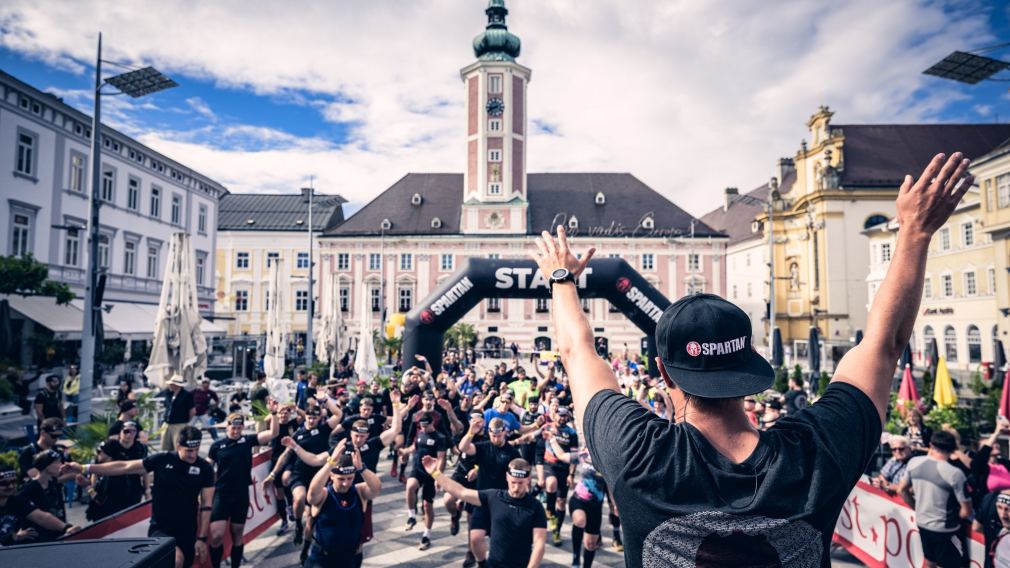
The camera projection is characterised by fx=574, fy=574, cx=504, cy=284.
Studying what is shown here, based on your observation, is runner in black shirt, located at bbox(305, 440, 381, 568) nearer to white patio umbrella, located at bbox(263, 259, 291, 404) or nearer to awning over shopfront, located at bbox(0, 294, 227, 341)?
white patio umbrella, located at bbox(263, 259, 291, 404)

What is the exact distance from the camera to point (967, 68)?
35.8 feet

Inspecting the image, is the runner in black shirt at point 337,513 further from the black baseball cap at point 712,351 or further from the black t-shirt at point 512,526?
the black baseball cap at point 712,351

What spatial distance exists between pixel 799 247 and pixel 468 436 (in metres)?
50.5

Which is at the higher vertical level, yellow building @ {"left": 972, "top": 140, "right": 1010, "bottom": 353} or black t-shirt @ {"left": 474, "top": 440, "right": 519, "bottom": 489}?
yellow building @ {"left": 972, "top": 140, "right": 1010, "bottom": 353}

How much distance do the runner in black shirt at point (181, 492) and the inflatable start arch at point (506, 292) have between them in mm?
9432

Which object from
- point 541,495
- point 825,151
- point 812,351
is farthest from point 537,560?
point 825,151

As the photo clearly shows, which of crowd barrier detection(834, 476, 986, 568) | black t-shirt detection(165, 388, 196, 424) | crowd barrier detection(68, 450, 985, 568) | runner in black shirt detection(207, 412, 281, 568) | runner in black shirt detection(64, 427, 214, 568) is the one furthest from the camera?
black t-shirt detection(165, 388, 196, 424)

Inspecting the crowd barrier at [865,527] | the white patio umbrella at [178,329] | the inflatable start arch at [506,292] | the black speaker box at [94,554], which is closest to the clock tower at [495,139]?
the inflatable start arch at [506,292]

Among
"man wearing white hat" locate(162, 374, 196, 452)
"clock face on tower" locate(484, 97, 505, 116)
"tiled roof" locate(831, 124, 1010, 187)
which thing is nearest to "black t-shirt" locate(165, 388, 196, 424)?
"man wearing white hat" locate(162, 374, 196, 452)

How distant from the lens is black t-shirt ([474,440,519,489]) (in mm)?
7250

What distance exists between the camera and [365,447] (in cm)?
798

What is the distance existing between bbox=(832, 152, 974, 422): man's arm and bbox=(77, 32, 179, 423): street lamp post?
1238 centimetres

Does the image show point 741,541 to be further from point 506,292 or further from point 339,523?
point 506,292

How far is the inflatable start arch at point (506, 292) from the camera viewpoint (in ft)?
49.7
